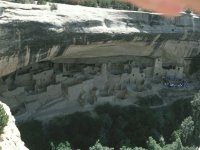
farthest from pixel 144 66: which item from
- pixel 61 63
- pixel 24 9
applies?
pixel 24 9

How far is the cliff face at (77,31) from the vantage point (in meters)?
10.1

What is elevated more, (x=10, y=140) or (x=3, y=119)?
(x=3, y=119)

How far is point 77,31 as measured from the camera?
38.5 ft

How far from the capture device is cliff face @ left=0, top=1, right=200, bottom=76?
396 inches

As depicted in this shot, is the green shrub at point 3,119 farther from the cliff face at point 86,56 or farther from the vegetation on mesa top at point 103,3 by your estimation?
the vegetation on mesa top at point 103,3

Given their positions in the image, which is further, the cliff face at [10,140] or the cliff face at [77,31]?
Result: the cliff face at [77,31]

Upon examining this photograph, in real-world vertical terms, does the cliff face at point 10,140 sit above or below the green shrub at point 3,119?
below

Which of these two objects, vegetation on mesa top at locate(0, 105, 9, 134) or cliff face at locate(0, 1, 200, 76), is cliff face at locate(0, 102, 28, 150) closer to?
vegetation on mesa top at locate(0, 105, 9, 134)

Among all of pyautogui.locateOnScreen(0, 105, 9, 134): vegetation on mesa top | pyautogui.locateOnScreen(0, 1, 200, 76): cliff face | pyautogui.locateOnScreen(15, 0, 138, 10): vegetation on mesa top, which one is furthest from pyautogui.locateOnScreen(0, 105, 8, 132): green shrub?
pyautogui.locateOnScreen(15, 0, 138, 10): vegetation on mesa top

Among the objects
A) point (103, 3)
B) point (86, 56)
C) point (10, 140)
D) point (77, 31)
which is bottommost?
point (86, 56)

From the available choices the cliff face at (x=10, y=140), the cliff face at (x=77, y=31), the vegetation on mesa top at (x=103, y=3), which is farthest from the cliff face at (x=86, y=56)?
the cliff face at (x=10, y=140)

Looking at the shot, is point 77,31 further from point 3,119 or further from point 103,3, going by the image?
point 3,119

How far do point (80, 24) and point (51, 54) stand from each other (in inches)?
43.0

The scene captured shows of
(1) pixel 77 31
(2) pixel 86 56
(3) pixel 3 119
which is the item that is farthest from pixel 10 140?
(2) pixel 86 56
